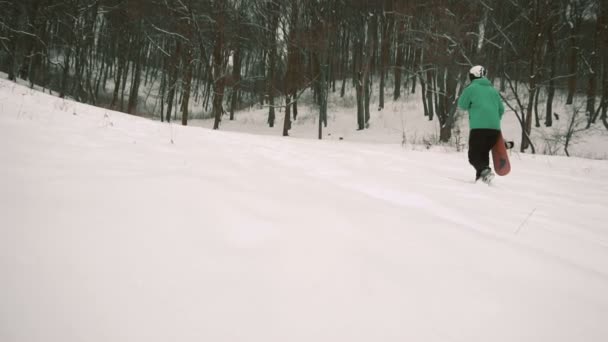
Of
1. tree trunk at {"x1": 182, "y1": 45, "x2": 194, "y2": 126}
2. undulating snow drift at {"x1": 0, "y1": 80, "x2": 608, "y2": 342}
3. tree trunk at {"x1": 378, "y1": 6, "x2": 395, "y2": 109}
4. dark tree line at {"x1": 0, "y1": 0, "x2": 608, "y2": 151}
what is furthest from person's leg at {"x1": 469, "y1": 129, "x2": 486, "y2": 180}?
tree trunk at {"x1": 378, "y1": 6, "x2": 395, "y2": 109}

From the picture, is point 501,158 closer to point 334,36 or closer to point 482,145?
point 482,145

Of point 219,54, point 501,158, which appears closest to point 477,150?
point 501,158

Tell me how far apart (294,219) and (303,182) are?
3.20ft

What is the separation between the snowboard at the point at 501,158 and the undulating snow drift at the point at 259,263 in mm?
1676

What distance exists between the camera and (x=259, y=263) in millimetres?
1033

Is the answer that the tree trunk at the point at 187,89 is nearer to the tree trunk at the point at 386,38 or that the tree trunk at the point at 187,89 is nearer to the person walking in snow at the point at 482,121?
the tree trunk at the point at 386,38

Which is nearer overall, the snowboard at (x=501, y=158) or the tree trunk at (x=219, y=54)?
the snowboard at (x=501, y=158)

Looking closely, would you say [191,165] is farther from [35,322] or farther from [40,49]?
[40,49]

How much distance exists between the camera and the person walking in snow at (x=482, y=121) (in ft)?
12.4

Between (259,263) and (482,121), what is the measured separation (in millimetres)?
3822

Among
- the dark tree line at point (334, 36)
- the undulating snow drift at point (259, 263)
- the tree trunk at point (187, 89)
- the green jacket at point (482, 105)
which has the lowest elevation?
the undulating snow drift at point (259, 263)

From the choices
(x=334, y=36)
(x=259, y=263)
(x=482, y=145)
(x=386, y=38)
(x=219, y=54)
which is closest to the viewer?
(x=259, y=263)

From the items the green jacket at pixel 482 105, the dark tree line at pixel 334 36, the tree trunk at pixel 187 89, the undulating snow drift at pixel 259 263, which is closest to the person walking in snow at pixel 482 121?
the green jacket at pixel 482 105

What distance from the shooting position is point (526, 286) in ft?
3.66
